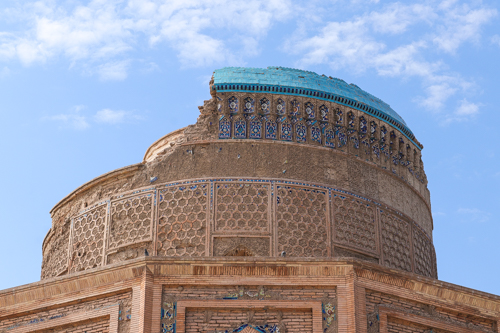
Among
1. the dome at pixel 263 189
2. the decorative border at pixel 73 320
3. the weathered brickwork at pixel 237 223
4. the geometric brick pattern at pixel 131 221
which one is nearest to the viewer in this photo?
the decorative border at pixel 73 320

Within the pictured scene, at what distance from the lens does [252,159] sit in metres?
12.1

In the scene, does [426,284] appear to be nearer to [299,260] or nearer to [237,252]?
[299,260]

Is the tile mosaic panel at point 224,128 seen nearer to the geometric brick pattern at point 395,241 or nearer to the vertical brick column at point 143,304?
the geometric brick pattern at point 395,241

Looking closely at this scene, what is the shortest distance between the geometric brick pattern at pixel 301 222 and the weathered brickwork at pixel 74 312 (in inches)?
91.3

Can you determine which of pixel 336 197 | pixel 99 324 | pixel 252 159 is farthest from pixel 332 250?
pixel 99 324

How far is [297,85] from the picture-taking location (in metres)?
12.6

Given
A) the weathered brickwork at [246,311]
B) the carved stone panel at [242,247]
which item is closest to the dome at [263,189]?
the carved stone panel at [242,247]

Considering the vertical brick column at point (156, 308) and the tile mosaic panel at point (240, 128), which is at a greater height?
Result: the tile mosaic panel at point (240, 128)

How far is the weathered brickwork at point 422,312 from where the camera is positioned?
394 inches

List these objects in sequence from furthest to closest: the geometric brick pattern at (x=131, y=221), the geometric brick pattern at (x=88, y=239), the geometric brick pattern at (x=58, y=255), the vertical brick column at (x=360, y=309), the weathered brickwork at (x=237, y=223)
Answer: the geometric brick pattern at (x=58, y=255), the geometric brick pattern at (x=88, y=239), the geometric brick pattern at (x=131, y=221), the weathered brickwork at (x=237, y=223), the vertical brick column at (x=360, y=309)

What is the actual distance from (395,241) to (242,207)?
2108 mm

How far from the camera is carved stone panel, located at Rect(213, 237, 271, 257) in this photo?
1155 cm

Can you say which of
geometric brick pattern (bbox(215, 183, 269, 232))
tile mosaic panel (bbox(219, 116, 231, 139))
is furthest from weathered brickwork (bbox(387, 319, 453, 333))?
tile mosaic panel (bbox(219, 116, 231, 139))

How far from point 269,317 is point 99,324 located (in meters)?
1.71
